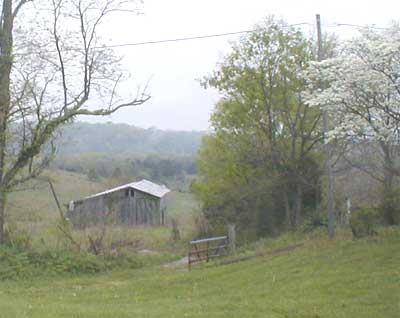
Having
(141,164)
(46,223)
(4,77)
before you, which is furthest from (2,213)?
(141,164)

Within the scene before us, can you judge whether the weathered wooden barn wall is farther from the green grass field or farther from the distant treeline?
the distant treeline

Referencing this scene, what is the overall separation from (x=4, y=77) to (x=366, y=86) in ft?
44.7

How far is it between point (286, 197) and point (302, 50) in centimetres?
684

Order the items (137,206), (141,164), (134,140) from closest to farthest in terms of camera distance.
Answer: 1. (137,206)
2. (141,164)
3. (134,140)

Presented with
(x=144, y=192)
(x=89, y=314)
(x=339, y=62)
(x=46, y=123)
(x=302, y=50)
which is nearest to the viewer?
(x=89, y=314)

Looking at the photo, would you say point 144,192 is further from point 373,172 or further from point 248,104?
point 373,172

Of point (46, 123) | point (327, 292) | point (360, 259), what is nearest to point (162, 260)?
point (46, 123)

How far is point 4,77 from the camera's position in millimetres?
24828

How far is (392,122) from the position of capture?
18234 millimetres

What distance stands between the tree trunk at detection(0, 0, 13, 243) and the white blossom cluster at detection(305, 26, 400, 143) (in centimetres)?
1150

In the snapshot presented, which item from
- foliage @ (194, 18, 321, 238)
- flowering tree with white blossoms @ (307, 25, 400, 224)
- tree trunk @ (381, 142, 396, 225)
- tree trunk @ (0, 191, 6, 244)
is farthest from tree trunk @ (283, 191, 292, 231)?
tree trunk @ (0, 191, 6, 244)

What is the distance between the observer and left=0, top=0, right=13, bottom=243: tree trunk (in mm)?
24547

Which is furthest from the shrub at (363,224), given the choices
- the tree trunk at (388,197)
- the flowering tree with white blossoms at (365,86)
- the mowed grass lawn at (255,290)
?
the flowering tree with white blossoms at (365,86)

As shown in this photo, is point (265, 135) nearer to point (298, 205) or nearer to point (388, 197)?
point (298, 205)
